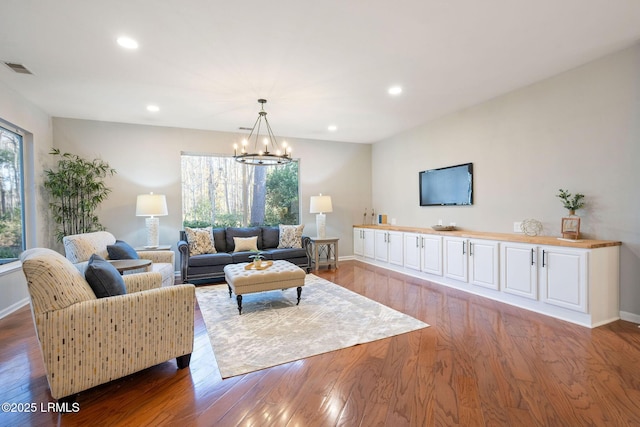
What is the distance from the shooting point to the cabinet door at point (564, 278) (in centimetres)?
316

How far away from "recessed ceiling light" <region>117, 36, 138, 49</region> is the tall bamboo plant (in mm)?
2909

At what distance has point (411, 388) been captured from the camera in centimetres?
209

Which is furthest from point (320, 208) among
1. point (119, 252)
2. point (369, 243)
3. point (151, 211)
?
point (119, 252)

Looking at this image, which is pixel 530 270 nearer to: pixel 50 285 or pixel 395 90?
pixel 395 90

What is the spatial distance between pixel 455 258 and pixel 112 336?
425cm

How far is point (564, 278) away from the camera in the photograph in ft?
10.9

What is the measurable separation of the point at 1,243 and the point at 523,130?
6.83 meters

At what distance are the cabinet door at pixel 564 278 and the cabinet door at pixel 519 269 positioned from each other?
94 mm

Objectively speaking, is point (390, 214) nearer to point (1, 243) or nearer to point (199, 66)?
point (199, 66)

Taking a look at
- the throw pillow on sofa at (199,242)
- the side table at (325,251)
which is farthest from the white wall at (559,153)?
the throw pillow on sofa at (199,242)

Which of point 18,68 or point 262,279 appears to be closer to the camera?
point 18,68

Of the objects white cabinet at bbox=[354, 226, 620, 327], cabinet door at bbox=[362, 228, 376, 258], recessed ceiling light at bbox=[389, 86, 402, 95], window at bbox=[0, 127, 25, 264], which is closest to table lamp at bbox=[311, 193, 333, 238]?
cabinet door at bbox=[362, 228, 376, 258]

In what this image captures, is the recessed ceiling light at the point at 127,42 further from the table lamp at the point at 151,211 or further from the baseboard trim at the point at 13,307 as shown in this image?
the baseboard trim at the point at 13,307

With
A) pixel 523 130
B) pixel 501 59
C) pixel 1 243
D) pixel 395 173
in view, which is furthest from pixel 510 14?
pixel 1 243
